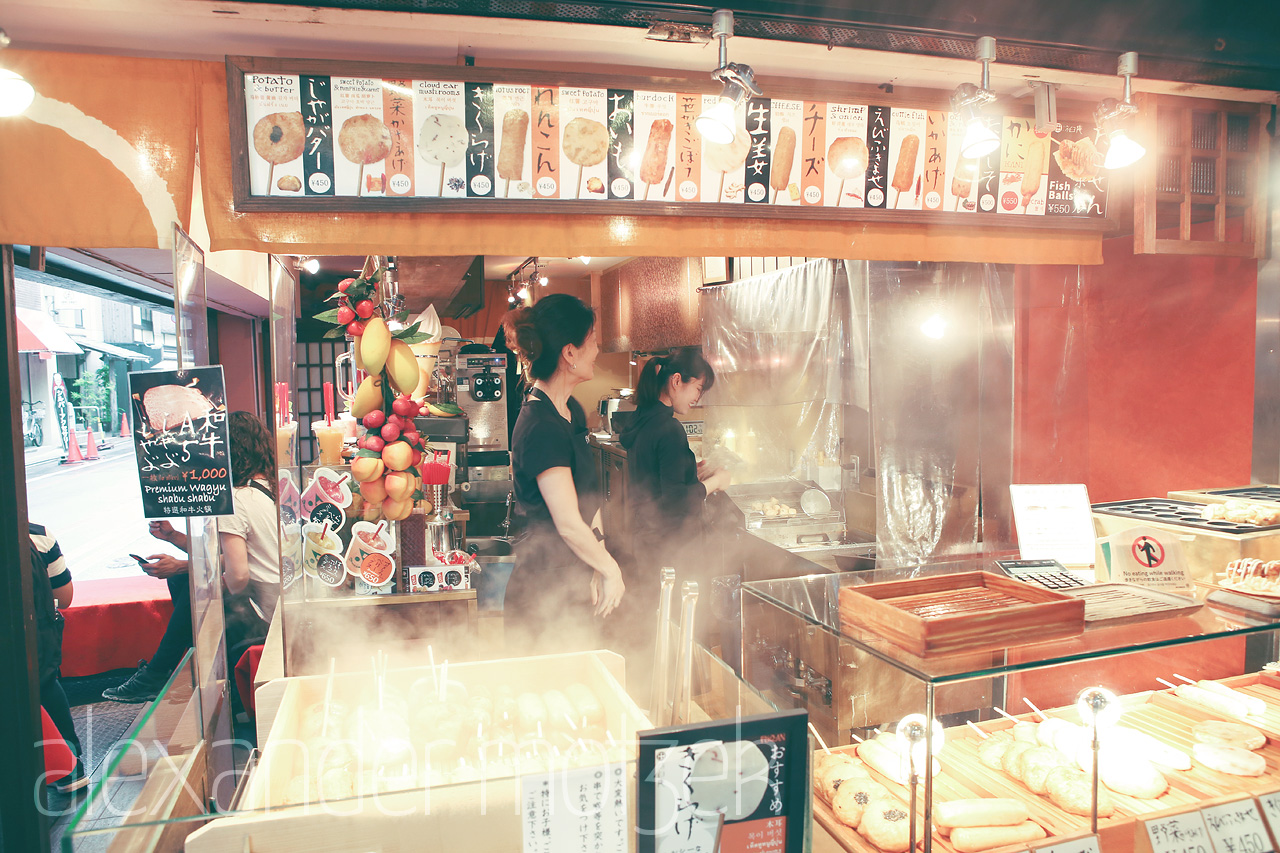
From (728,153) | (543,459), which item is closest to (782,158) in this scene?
(728,153)

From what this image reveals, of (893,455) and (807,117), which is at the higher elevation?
(807,117)

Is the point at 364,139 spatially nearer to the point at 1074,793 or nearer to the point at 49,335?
the point at 1074,793

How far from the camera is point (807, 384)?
15.4ft

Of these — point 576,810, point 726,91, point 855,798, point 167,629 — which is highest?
point 726,91

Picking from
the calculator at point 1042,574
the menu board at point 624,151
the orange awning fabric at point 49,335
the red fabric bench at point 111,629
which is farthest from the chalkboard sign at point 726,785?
the red fabric bench at point 111,629

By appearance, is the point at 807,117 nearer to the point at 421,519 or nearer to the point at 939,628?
the point at 939,628

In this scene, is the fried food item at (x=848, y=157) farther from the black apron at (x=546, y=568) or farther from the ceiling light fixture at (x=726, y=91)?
the black apron at (x=546, y=568)

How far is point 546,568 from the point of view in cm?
305

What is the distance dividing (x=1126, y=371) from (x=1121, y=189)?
43.2 inches

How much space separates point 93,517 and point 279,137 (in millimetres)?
7587

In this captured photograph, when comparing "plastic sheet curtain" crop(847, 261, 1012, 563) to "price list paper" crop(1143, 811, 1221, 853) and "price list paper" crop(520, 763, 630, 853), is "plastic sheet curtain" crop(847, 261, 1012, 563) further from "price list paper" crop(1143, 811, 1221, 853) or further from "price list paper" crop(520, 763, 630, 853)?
A: "price list paper" crop(520, 763, 630, 853)

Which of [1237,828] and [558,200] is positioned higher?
[558,200]

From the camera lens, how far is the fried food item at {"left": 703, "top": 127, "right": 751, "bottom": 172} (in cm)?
234

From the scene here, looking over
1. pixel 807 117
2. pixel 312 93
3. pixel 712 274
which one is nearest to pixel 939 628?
pixel 807 117
